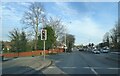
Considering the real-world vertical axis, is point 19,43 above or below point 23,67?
above

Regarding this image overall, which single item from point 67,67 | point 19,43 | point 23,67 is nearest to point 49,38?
point 19,43

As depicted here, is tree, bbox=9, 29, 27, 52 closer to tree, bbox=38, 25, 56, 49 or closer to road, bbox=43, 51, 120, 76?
tree, bbox=38, 25, 56, 49

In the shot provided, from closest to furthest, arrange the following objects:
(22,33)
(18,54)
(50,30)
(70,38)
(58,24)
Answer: (18,54)
(22,33)
(50,30)
(58,24)
(70,38)

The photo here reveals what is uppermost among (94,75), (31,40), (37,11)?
(37,11)

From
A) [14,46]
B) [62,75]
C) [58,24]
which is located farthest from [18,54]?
[62,75]

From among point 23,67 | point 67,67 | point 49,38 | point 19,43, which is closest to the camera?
point 23,67

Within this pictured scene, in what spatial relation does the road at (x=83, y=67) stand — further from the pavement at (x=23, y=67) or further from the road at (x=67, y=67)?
the pavement at (x=23, y=67)

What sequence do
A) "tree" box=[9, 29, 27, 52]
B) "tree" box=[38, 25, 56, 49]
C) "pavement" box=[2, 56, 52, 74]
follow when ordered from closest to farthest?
"pavement" box=[2, 56, 52, 74] < "tree" box=[9, 29, 27, 52] < "tree" box=[38, 25, 56, 49]

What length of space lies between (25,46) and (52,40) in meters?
15.6

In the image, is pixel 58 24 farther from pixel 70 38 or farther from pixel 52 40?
pixel 70 38

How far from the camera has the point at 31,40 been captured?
8419 centimetres

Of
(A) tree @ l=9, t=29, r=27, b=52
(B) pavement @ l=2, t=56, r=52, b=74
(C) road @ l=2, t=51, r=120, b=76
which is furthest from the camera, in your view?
(A) tree @ l=9, t=29, r=27, b=52

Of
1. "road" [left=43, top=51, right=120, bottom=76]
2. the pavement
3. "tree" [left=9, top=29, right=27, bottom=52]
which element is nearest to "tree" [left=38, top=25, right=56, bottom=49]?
"tree" [left=9, top=29, right=27, bottom=52]

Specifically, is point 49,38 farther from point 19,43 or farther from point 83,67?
point 83,67
